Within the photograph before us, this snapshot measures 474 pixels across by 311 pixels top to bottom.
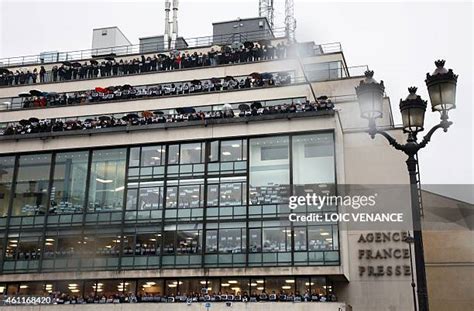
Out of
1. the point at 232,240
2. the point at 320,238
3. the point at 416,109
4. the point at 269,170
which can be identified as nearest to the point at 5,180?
the point at 232,240

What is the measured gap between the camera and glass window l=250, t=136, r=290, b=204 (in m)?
35.6

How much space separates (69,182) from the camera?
130ft

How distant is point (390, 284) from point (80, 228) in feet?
65.1

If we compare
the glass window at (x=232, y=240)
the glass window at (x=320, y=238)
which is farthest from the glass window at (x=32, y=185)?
the glass window at (x=320, y=238)

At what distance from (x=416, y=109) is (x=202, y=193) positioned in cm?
2786

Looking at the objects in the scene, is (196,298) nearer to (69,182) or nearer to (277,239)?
(277,239)

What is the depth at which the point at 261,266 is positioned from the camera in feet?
112

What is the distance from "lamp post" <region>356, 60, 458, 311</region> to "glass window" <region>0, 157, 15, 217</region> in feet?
117

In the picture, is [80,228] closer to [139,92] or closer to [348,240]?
[139,92]

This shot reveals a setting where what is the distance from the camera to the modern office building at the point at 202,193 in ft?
115

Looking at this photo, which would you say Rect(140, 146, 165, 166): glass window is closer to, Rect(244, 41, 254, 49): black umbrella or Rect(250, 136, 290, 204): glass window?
Rect(250, 136, 290, 204): glass window

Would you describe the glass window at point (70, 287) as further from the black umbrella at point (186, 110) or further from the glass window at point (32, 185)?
the black umbrella at point (186, 110)

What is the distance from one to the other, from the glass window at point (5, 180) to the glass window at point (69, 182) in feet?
11.5

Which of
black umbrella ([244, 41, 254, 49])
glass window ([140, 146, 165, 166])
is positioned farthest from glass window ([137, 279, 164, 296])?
black umbrella ([244, 41, 254, 49])
